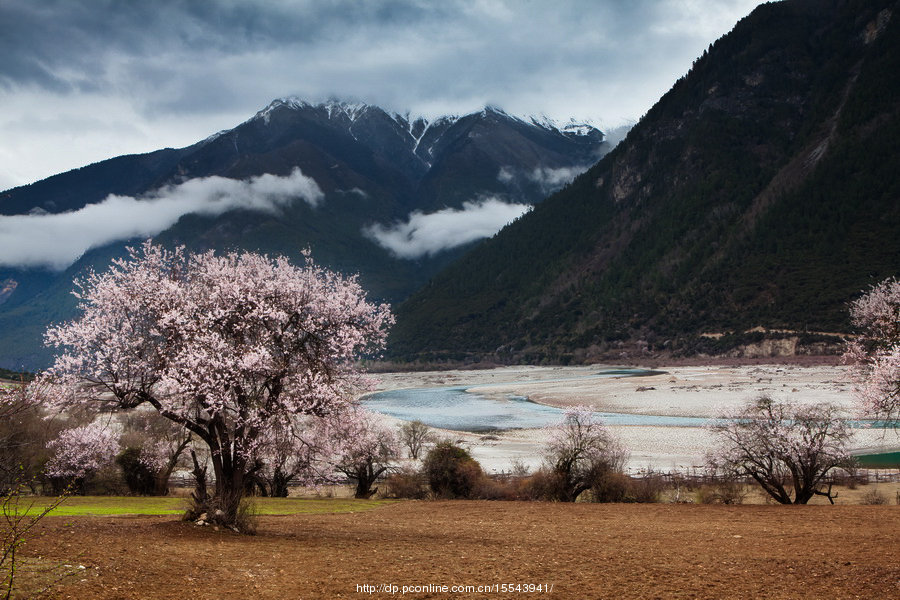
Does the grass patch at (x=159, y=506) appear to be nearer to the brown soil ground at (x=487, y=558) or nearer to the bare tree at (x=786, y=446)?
the brown soil ground at (x=487, y=558)

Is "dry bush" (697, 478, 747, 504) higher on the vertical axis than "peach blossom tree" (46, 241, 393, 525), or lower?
lower

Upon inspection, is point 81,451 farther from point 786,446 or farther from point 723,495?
point 786,446

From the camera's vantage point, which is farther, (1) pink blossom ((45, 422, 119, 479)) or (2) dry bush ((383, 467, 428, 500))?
(2) dry bush ((383, 467, 428, 500))

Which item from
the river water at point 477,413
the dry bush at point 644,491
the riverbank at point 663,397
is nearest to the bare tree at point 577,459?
the dry bush at point 644,491

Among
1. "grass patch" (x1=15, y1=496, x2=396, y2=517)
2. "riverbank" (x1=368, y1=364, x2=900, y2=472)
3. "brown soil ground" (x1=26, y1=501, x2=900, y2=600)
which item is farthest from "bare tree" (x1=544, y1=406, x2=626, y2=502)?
"brown soil ground" (x1=26, y1=501, x2=900, y2=600)

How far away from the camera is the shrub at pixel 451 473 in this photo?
33.3 m

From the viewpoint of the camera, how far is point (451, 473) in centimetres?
3359

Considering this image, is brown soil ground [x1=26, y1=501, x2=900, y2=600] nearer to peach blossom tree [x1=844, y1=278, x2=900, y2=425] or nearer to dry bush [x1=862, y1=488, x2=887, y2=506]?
peach blossom tree [x1=844, y1=278, x2=900, y2=425]

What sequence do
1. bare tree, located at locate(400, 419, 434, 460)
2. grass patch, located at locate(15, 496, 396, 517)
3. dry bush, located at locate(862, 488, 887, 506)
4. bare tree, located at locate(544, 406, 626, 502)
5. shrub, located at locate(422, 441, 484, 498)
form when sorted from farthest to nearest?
1. bare tree, located at locate(400, 419, 434, 460)
2. shrub, located at locate(422, 441, 484, 498)
3. bare tree, located at locate(544, 406, 626, 502)
4. dry bush, located at locate(862, 488, 887, 506)
5. grass patch, located at locate(15, 496, 396, 517)

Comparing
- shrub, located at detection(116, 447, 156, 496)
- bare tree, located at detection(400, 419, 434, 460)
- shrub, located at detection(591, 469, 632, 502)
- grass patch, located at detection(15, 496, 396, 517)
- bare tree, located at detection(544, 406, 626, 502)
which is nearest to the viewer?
grass patch, located at detection(15, 496, 396, 517)

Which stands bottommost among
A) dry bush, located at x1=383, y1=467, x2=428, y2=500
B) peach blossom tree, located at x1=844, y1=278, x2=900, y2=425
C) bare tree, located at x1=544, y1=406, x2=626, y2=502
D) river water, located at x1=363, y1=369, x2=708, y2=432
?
dry bush, located at x1=383, y1=467, x2=428, y2=500

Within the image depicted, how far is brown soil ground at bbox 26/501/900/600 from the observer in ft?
34.0

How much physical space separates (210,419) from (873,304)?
25.8 meters

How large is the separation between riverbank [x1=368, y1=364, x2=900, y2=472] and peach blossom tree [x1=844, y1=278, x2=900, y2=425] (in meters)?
2.59
